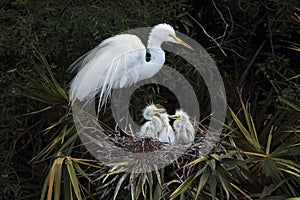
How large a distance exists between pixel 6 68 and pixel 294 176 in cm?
175

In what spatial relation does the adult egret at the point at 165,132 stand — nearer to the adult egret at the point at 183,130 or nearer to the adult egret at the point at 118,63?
the adult egret at the point at 183,130

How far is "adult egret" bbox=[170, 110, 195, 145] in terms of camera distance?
2703mm

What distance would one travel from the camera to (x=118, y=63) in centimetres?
304

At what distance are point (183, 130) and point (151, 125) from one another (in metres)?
0.14

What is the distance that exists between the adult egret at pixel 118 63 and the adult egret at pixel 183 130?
0.34 metres

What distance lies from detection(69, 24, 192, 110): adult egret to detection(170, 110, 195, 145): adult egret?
1.12 feet

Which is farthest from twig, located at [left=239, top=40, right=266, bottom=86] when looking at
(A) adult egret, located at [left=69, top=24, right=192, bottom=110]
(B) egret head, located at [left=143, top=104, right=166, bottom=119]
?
(B) egret head, located at [left=143, top=104, right=166, bottom=119]

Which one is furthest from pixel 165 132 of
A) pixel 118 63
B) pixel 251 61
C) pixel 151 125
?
pixel 251 61

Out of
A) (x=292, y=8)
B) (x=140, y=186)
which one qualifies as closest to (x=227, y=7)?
(x=292, y=8)

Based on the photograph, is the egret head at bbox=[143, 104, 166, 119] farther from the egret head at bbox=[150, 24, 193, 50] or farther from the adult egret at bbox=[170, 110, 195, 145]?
the egret head at bbox=[150, 24, 193, 50]

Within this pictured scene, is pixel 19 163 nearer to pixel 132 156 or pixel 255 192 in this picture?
pixel 132 156

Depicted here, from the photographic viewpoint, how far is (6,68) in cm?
353

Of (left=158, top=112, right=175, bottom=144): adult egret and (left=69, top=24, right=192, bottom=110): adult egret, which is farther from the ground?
(left=69, top=24, right=192, bottom=110): adult egret

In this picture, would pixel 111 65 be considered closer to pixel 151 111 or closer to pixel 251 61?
pixel 151 111
